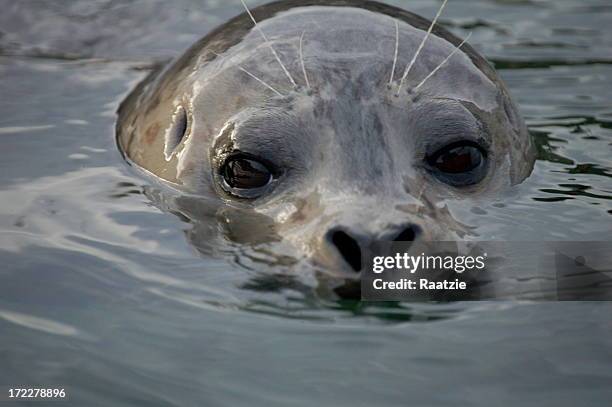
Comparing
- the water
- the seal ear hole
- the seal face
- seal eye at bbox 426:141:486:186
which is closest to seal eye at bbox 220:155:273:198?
the seal face

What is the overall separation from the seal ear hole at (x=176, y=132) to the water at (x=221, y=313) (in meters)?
0.18

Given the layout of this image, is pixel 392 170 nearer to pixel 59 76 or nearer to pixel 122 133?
pixel 122 133

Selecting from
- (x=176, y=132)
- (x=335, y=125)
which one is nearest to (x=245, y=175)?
(x=335, y=125)

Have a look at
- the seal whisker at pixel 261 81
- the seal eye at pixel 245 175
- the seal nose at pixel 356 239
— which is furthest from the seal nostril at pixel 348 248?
the seal whisker at pixel 261 81

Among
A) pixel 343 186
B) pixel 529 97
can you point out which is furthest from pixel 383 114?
pixel 529 97

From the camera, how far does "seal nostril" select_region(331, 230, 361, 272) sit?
12.5 ft

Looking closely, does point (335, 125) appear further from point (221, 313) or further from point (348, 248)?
point (221, 313)

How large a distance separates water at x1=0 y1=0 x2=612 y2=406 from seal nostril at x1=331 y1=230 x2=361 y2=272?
0.41 feet

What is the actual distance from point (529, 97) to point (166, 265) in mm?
3105

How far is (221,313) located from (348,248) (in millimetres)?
448

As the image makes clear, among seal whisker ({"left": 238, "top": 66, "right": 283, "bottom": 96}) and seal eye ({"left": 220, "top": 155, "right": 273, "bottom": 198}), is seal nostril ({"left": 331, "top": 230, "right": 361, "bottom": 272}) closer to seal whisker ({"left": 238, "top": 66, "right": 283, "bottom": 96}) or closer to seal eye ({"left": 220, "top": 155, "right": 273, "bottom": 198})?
seal eye ({"left": 220, "top": 155, "right": 273, "bottom": 198})

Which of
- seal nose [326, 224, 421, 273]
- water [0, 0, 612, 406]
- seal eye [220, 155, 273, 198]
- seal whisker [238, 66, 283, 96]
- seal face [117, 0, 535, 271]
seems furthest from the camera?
seal whisker [238, 66, 283, 96]

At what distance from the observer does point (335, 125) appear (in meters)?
4.56

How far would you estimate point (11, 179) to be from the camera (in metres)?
5.32
